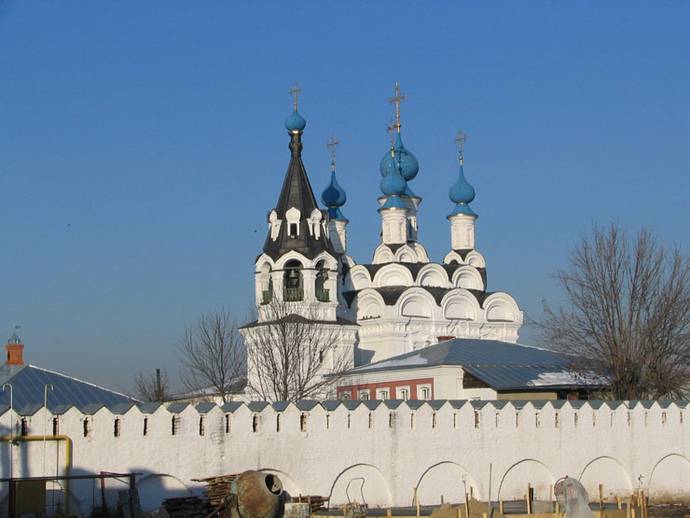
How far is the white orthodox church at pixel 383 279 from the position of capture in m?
39.3

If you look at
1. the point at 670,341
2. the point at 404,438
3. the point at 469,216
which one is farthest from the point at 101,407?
the point at 469,216

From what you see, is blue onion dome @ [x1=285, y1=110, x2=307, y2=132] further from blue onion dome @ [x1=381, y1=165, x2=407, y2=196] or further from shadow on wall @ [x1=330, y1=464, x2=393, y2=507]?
shadow on wall @ [x1=330, y1=464, x2=393, y2=507]

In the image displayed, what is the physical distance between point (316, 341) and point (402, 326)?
552 cm

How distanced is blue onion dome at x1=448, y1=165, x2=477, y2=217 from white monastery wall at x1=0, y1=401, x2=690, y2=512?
70.0 feet

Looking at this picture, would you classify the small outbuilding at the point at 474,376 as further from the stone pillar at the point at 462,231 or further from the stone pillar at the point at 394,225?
the stone pillar at the point at 462,231

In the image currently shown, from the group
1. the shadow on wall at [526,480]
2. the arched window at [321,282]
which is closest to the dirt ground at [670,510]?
the shadow on wall at [526,480]

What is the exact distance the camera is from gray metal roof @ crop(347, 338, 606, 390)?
2938cm

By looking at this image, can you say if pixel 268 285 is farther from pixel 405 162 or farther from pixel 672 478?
pixel 672 478

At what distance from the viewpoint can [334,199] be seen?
46281mm

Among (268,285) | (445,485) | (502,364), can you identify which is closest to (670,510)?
(445,485)

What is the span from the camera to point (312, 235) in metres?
39.8

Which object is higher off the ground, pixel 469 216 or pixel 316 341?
pixel 469 216

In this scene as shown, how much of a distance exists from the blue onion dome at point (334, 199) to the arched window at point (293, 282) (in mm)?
6764

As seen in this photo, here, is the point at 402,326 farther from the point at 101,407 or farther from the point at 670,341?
the point at 101,407
